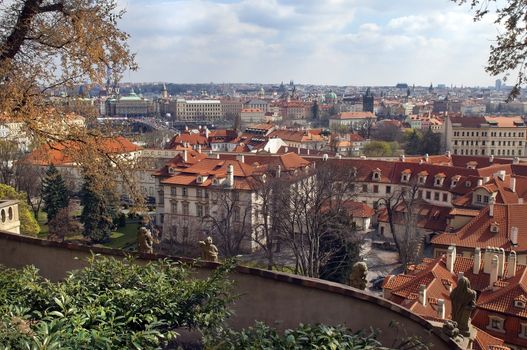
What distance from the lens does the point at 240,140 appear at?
75.3 meters

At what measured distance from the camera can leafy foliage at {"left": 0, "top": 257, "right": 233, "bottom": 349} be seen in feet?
15.5

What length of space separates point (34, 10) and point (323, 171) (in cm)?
2615

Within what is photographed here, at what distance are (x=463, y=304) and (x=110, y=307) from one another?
5.09 meters

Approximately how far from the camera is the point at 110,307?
18.9 feet

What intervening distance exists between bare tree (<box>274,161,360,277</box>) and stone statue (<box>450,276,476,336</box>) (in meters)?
17.5

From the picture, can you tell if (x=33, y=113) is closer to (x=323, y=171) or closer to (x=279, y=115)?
(x=323, y=171)

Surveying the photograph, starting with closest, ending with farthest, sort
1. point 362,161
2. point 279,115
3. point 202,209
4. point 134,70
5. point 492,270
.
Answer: point 134,70 < point 492,270 < point 202,209 < point 362,161 < point 279,115

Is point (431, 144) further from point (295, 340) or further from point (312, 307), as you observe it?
point (295, 340)

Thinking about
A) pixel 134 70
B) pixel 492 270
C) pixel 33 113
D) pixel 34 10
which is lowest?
→ pixel 492 270

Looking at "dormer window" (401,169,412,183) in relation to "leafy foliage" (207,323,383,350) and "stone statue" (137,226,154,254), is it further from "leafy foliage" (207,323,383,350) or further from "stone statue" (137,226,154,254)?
"leafy foliage" (207,323,383,350)

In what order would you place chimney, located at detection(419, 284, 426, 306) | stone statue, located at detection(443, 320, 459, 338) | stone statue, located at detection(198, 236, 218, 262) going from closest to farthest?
stone statue, located at detection(443, 320, 459, 338) < stone statue, located at detection(198, 236, 218, 262) < chimney, located at detection(419, 284, 426, 306)

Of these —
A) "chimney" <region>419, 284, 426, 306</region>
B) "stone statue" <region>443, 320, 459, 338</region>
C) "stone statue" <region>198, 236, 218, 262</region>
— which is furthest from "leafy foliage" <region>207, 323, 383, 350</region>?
"chimney" <region>419, 284, 426, 306</region>

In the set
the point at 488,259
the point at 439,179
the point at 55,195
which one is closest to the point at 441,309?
the point at 488,259

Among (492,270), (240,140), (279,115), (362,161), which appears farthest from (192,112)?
(492,270)
